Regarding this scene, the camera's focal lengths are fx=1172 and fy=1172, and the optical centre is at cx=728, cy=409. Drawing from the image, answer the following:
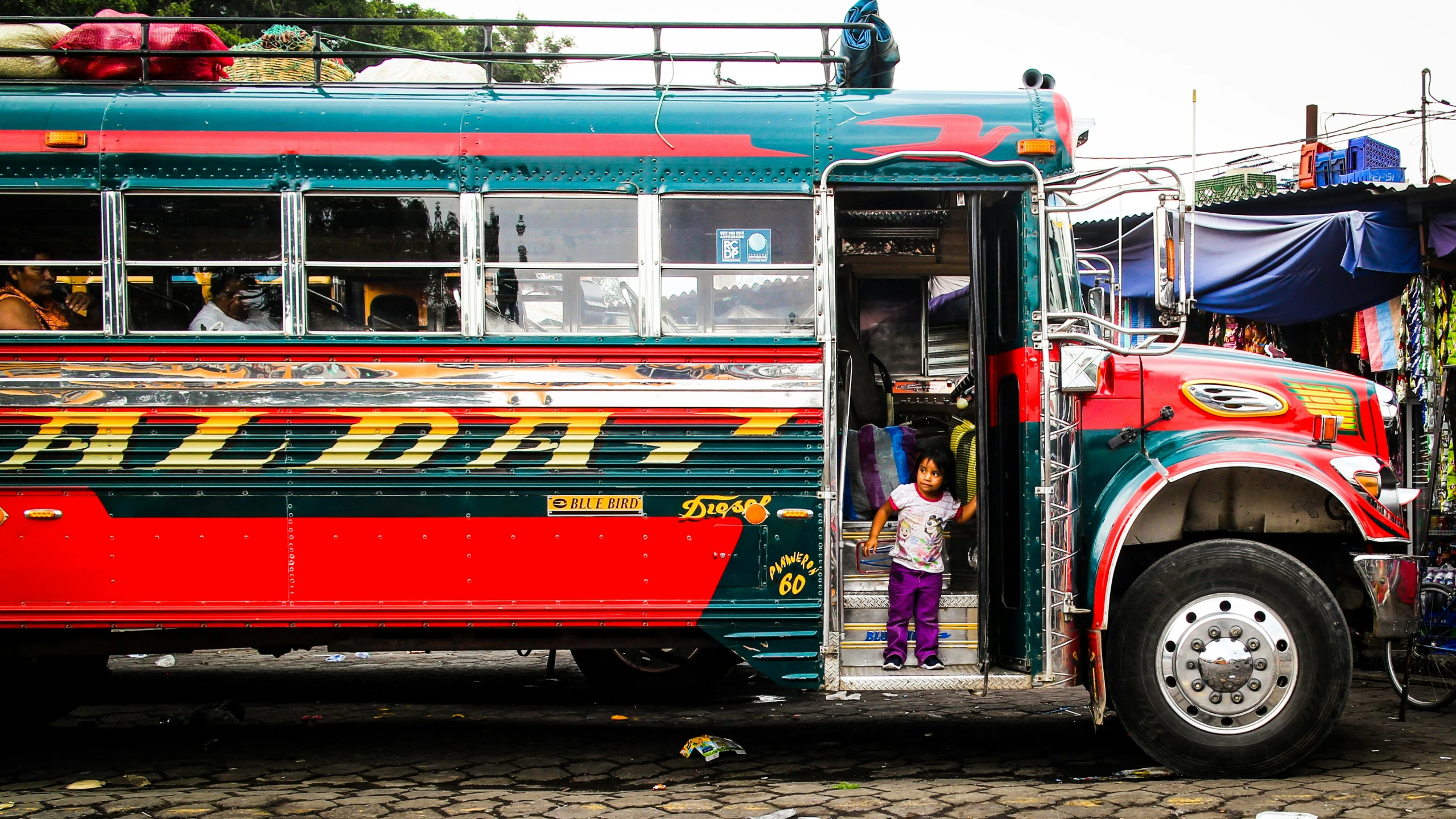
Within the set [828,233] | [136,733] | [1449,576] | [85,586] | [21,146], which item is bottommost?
[136,733]

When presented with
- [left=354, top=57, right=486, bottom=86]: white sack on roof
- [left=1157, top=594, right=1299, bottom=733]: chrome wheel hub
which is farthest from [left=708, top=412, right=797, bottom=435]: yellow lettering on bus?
[left=354, top=57, right=486, bottom=86]: white sack on roof

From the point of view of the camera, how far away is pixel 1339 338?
33.9ft

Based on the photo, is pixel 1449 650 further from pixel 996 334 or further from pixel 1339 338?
pixel 996 334

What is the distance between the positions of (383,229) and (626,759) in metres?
2.93

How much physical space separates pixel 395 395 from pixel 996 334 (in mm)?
3005

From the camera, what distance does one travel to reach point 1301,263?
9.74 meters

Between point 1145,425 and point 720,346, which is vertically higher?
point 720,346

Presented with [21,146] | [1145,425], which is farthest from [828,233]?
[21,146]

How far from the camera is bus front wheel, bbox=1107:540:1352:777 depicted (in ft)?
17.5

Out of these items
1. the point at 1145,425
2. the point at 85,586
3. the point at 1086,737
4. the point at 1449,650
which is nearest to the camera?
the point at 85,586

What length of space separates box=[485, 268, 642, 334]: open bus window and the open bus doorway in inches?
46.6

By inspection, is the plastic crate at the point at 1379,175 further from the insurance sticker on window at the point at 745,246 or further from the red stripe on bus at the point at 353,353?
A: the red stripe on bus at the point at 353,353

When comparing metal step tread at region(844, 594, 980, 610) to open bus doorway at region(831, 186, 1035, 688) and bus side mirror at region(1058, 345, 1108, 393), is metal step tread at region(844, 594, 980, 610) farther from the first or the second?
bus side mirror at region(1058, 345, 1108, 393)

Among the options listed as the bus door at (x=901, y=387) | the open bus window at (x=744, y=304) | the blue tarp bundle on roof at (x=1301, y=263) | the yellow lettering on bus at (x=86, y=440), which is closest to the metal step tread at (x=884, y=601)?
the bus door at (x=901, y=387)
